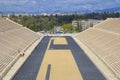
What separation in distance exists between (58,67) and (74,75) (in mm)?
4532

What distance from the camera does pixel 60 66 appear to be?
35.1m

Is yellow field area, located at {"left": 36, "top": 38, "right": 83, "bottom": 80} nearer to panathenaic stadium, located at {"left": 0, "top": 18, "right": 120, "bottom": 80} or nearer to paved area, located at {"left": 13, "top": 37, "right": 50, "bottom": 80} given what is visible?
panathenaic stadium, located at {"left": 0, "top": 18, "right": 120, "bottom": 80}

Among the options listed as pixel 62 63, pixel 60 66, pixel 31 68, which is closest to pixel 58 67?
pixel 60 66

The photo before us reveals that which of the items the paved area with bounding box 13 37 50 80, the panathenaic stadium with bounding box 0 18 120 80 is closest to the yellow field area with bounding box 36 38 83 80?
the panathenaic stadium with bounding box 0 18 120 80

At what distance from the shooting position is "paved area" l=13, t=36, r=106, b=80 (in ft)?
97.6

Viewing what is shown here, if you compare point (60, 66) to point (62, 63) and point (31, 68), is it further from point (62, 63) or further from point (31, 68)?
point (31, 68)

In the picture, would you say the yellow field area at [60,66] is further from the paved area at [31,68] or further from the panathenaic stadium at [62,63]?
the paved area at [31,68]

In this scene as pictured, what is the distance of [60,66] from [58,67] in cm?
67

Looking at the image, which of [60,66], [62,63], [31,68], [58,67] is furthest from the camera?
[62,63]

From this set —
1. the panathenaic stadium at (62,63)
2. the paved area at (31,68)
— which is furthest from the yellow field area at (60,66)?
the paved area at (31,68)

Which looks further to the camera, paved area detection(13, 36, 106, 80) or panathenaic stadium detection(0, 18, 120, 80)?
panathenaic stadium detection(0, 18, 120, 80)

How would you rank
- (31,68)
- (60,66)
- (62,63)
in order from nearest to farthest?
(31,68) → (60,66) → (62,63)

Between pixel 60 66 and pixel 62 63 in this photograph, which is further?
pixel 62 63

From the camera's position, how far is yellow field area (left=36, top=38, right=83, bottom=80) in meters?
29.8
